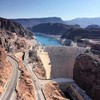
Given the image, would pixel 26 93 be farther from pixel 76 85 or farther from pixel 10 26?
pixel 10 26

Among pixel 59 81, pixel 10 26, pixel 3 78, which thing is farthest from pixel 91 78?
pixel 10 26

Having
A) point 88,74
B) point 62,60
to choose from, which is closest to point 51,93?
point 88,74

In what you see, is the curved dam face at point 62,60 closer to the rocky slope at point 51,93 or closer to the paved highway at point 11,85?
the rocky slope at point 51,93

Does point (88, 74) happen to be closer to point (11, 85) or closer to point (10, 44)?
point (11, 85)

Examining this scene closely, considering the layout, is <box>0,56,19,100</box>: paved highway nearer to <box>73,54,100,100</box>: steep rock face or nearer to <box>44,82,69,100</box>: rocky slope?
<box>44,82,69,100</box>: rocky slope

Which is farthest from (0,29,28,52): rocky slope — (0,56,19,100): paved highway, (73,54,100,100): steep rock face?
(73,54,100,100): steep rock face

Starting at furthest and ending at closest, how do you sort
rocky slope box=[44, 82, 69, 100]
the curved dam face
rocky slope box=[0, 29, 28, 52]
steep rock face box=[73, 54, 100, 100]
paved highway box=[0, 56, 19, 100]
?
the curved dam face < rocky slope box=[0, 29, 28, 52] < steep rock face box=[73, 54, 100, 100] < rocky slope box=[44, 82, 69, 100] < paved highway box=[0, 56, 19, 100]
